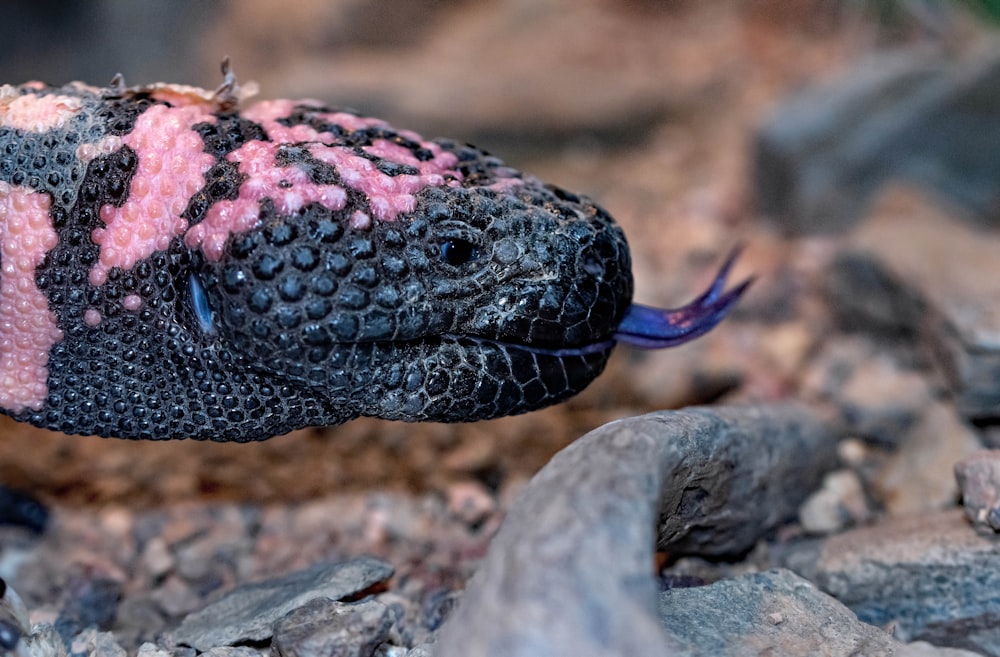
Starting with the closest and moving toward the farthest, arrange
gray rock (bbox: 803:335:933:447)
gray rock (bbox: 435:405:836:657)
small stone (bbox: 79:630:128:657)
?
gray rock (bbox: 435:405:836:657) → small stone (bbox: 79:630:128:657) → gray rock (bbox: 803:335:933:447)

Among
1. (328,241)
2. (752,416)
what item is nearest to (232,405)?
(328,241)

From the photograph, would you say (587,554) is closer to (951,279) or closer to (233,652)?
(233,652)

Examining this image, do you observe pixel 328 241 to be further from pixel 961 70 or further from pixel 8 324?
pixel 961 70

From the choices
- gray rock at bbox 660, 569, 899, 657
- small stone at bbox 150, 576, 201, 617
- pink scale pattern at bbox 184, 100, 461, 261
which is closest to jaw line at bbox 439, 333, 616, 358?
pink scale pattern at bbox 184, 100, 461, 261

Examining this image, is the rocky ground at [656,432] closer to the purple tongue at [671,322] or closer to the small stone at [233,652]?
the small stone at [233,652]

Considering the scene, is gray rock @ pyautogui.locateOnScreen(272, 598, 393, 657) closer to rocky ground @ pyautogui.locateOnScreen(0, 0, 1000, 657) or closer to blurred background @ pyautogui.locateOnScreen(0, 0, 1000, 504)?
rocky ground @ pyautogui.locateOnScreen(0, 0, 1000, 657)

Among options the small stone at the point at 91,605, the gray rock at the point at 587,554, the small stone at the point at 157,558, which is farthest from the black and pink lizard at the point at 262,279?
the small stone at the point at 157,558

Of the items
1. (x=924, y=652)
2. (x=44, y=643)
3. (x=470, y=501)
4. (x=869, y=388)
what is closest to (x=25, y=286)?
(x=44, y=643)
